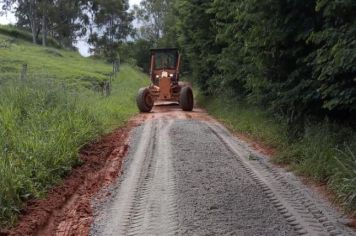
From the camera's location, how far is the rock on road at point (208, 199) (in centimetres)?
594

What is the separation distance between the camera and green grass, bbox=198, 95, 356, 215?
7.13 metres

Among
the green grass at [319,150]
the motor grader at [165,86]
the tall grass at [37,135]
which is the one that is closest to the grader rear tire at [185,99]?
the motor grader at [165,86]

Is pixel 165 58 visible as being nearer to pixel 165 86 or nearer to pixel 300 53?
pixel 165 86

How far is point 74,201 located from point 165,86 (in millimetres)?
16650

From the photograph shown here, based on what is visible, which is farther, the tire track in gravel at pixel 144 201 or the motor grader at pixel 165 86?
the motor grader at pixel 165 86

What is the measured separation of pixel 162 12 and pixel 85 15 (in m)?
18.9

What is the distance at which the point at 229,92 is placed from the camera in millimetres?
20141

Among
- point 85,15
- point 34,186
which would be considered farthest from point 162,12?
point 34,186

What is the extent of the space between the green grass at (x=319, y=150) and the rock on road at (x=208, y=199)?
12.5 inches

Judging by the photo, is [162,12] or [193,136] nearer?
[193,136]

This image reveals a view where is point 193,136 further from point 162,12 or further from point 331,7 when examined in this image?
point 162,12

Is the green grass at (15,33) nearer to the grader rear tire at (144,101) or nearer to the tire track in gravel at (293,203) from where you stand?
the grader rear tire at (144,101)

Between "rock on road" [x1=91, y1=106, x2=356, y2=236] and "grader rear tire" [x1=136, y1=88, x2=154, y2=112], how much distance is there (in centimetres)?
1121

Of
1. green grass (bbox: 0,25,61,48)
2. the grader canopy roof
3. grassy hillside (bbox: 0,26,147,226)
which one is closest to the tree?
green grass (bbox: 0,25,61,48)
